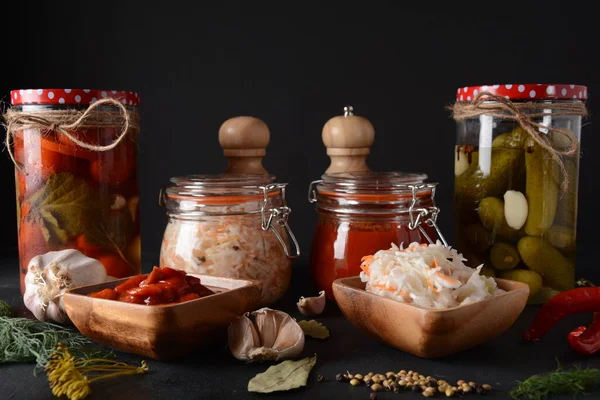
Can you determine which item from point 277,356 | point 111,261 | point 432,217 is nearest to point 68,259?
point 111,261

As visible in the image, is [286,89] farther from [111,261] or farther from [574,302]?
[574,302]

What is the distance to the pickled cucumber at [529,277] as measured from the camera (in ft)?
5.98

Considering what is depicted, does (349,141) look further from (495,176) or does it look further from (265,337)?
(265,337)

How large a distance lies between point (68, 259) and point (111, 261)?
0.71 ft

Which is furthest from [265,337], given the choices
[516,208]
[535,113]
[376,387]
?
[535,113]

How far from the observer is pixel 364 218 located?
181 cm

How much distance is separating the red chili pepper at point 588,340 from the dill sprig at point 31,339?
3.25 feet

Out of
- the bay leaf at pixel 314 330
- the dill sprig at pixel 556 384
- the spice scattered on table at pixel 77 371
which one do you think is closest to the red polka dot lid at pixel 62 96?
the spice scattered on table at pixel 77 371

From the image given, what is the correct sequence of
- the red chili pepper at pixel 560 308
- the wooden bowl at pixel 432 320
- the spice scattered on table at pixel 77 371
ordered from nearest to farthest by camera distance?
the spice scattered on table at pixel 77 371
the wooden bowl at pixel 432 320
the red chili pepper at pixel 560 308

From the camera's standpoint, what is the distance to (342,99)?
8.53 feet

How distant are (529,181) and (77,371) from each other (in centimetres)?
113

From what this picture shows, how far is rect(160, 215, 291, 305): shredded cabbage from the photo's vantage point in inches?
69.1

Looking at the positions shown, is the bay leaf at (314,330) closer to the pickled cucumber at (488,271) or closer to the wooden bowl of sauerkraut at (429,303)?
the wooden bowl of sauerkraut at (429,303)

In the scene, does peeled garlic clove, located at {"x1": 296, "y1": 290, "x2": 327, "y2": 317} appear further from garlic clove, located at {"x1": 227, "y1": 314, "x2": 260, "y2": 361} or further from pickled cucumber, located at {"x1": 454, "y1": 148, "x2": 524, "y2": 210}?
pickled cucumber, located at {"x1": 454, "y1": 148, "x2": 524, "y2": 210}
